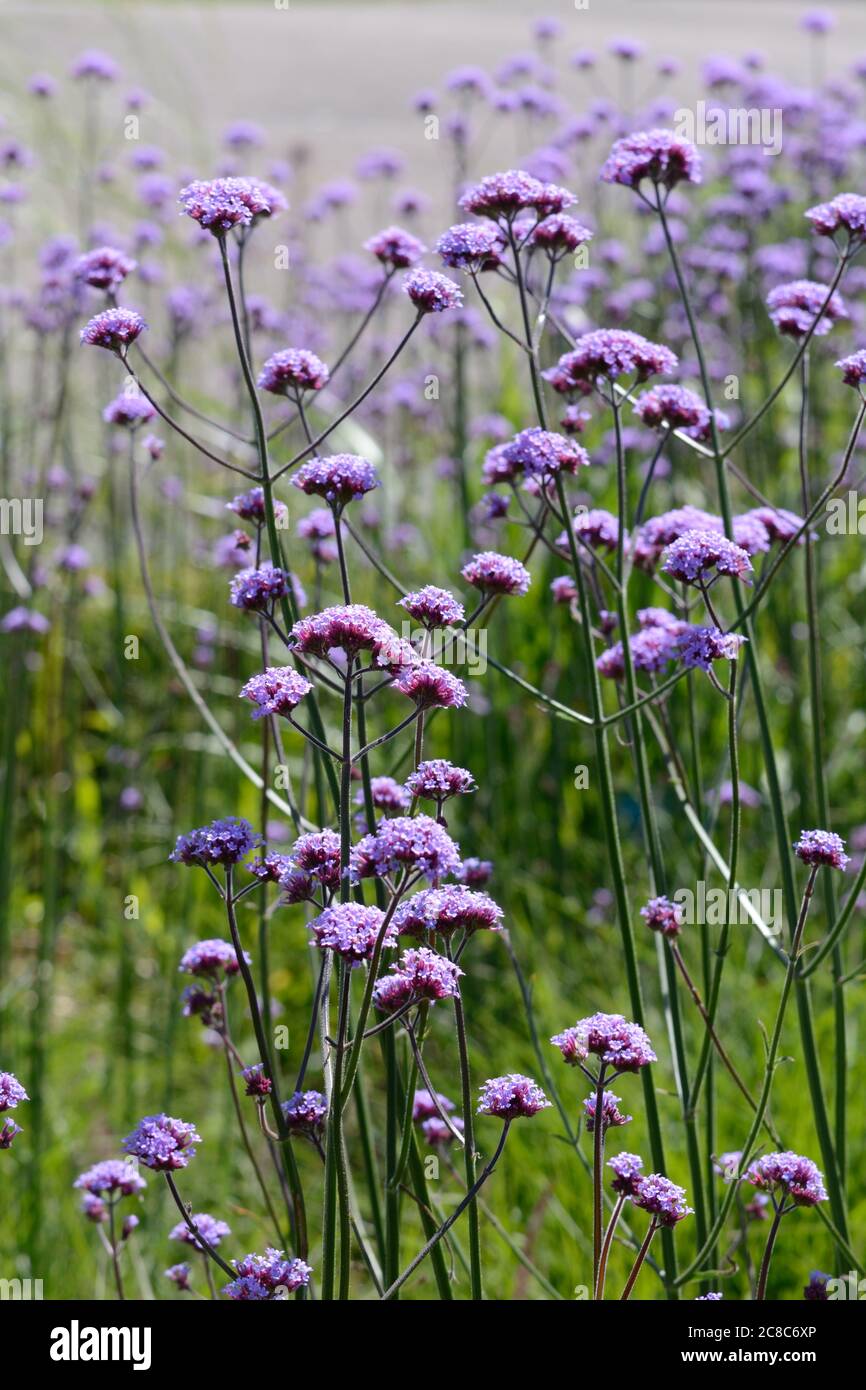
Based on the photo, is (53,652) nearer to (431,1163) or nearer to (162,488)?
(162,488)

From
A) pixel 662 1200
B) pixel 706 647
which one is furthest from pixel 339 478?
pixel 662 1200

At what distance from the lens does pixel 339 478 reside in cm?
200

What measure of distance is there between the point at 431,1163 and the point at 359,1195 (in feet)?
4.42

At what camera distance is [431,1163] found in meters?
2.56

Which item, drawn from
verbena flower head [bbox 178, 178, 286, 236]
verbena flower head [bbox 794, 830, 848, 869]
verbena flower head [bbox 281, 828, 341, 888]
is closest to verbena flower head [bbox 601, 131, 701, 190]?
verbena flower head [bbox 178, 178, 286, 236]

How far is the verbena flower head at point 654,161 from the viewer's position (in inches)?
97.2

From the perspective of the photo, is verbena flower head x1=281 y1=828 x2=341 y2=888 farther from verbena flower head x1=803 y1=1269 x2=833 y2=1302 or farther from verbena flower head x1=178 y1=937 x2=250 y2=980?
verbena flower head x1=803 y1=1269 x2=833 y2=1302

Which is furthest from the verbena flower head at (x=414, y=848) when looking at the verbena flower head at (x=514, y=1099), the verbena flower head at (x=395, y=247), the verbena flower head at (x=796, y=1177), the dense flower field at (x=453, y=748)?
the verbena flower head at (x=395, y=247)

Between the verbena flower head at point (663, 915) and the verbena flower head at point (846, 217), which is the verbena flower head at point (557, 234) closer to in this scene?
the verbena flower head at point (846, 217)

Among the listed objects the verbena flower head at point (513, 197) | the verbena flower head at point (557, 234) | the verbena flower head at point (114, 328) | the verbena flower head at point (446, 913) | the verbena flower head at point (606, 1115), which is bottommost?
the verbena flower head at point (606, 1115)

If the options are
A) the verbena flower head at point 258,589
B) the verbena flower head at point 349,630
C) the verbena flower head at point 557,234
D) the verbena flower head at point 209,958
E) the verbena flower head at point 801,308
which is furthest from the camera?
the verbena flower head at point 801,308

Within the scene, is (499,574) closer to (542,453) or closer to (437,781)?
(542,453)

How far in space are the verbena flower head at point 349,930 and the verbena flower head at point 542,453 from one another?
2.44 feet

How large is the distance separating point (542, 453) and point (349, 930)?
0.79 metres
